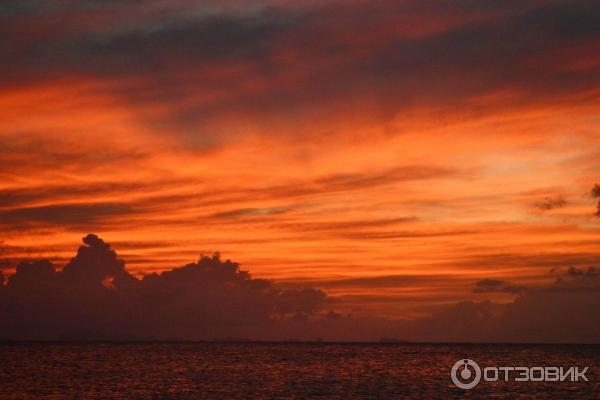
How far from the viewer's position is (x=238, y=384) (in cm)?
11700

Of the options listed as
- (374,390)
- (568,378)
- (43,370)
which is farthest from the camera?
(43,370)

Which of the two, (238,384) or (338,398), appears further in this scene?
(238,384)

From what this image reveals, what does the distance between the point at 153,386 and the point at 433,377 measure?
178 ft

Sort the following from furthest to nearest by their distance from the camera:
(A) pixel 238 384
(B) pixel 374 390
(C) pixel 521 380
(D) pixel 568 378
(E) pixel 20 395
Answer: (D) pixel 568 378 < (C) pixel 521 380 < (A) pixel 238 384 < (B) pixel 374 390 < (E) pixel 20 395

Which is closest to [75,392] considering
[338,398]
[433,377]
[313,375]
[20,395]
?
[20,395]

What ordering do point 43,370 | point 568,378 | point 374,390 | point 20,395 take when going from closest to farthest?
point 20,395 < point 374,390 < point 568,378 < point 43,370

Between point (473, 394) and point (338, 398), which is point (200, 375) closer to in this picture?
point (338, 398)

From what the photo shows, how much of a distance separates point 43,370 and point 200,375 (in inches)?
1505

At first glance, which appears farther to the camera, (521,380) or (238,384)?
(521,380)

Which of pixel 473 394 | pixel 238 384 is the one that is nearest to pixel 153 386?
pixel 238 384

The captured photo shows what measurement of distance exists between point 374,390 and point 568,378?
46669mm

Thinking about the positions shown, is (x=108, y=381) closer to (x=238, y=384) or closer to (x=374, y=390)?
(x=238, y=384)

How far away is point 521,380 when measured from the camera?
12488 centimetres

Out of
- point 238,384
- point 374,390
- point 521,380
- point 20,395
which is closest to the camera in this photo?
point 20,395
